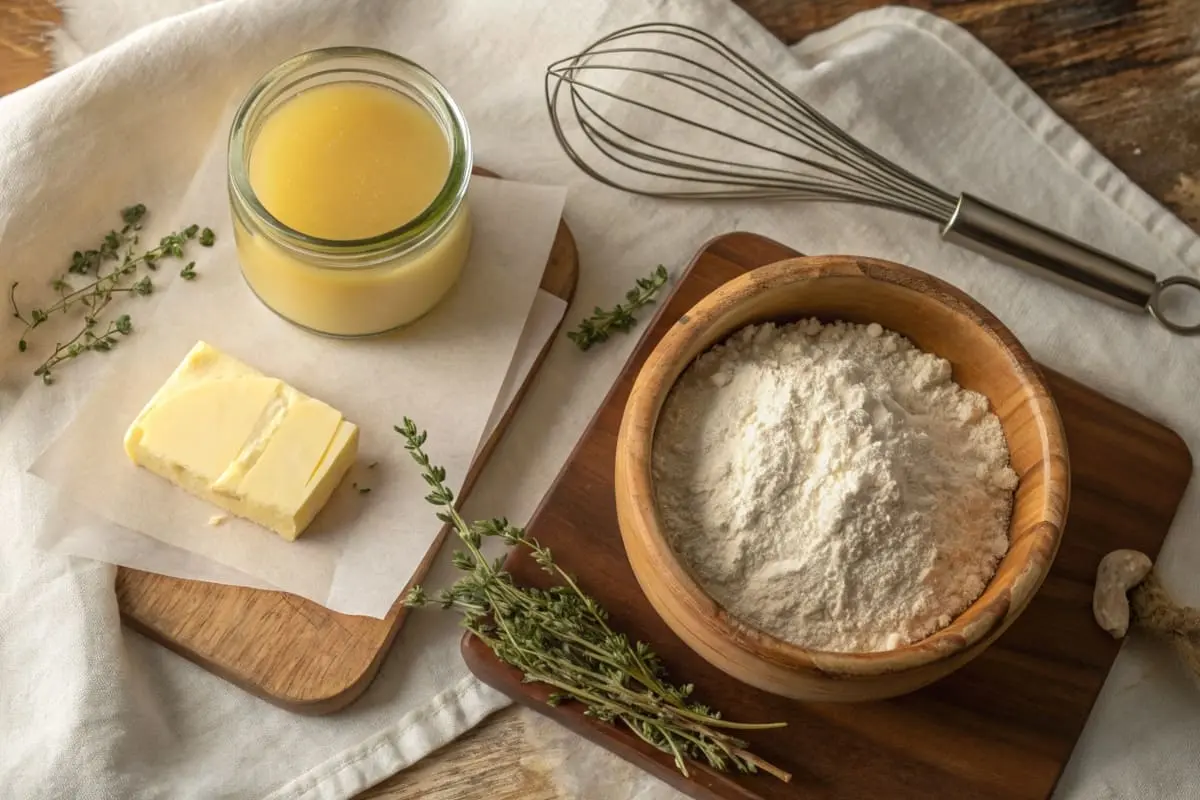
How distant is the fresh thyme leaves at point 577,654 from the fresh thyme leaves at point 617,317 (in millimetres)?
227

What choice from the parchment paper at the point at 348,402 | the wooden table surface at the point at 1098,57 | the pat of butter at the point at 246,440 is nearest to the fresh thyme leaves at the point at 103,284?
the parchment paper at the point at 348,402

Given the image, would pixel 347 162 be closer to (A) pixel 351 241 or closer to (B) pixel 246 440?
(A) pixel 351 241

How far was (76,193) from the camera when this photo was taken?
3.92ft

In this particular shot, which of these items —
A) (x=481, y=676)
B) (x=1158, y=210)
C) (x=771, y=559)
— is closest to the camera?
(x=771, y=559)

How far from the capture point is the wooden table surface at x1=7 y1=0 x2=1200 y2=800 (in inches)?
50.7

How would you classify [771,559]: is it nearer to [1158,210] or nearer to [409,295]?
[409,295]

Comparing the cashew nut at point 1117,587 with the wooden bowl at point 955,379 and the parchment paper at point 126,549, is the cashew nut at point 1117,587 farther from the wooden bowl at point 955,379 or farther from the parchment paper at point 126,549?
the parchment paper at point 126,549

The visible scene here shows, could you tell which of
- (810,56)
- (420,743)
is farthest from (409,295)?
(810,56)

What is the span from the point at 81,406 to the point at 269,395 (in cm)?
20

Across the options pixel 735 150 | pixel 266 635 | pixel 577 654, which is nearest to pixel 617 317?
pixel 735 150

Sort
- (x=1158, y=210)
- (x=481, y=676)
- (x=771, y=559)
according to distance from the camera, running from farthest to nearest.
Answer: (x=1158, y=210) < (x=481, y=676) < (x=771, y=559)

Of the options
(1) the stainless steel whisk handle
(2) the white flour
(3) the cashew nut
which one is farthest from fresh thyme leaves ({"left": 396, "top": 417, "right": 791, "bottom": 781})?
(1) the stainless steel whisk handle

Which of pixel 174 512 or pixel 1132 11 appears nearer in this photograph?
pixel 174 512

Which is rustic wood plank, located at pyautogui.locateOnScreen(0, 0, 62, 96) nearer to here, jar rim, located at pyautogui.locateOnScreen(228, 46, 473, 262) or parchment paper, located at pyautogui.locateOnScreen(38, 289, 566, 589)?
jar rim, located at pyautogui.locateOnScreen(228, 46, 473, 262)
